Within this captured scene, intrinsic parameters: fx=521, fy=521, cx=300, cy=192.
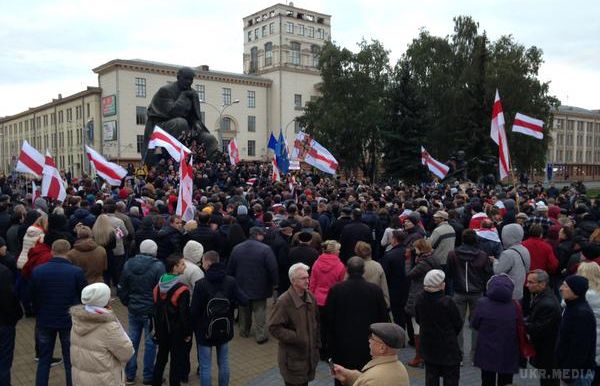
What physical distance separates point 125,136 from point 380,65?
31151mm

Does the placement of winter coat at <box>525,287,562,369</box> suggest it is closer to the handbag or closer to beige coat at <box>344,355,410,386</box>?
the handbag

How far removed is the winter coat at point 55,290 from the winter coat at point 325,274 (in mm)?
2738

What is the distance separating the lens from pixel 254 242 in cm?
767

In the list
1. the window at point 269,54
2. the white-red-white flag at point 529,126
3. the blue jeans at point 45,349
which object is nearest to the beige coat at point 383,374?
the blue jeans at point 45,349

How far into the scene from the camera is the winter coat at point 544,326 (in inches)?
202

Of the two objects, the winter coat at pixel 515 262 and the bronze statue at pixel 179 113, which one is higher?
the bronze statue at pixel 179 113

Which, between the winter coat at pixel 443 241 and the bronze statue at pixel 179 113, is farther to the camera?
the bronze statue at pixel 179 113

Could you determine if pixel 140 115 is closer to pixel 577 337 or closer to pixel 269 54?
pixel 269 54

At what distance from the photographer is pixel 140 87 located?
59.5 meters

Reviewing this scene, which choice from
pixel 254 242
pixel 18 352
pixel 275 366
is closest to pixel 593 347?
pixel 275 366

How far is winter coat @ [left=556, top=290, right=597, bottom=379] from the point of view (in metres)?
4.81

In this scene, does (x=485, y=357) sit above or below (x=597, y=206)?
below

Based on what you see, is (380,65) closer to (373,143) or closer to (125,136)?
(373,143)

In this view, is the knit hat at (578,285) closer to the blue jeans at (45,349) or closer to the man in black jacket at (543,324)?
the man in black jacket at (543,324)
